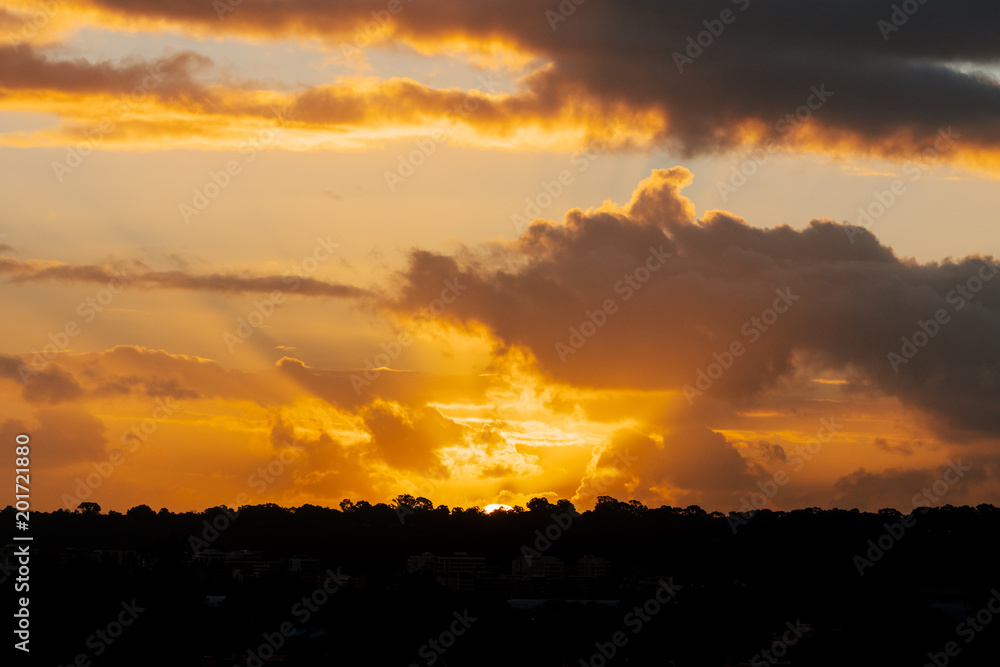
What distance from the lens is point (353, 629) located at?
324 feet

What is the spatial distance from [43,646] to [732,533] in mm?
114815

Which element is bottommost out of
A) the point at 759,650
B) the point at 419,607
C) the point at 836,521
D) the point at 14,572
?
the point at 759,650

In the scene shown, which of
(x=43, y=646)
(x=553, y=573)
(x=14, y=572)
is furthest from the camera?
(x=553, y=573)

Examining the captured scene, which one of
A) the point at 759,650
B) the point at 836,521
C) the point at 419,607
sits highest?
the point at 836,521

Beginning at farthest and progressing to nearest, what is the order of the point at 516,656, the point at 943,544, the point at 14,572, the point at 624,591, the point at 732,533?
the point at 732,533 → the point at 943,544 → the point at 624,591 → the point at 14,572 → the point at 516,656

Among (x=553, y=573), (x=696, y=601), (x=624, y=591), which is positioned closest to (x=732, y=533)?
(x=553, y=573)

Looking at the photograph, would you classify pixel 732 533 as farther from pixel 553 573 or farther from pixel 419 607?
pixel 419 607

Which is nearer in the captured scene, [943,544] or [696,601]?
[696,601]

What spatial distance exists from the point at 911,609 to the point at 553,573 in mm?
73435

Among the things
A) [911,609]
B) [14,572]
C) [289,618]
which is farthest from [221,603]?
[911,609]

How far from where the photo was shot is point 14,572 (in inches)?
4085

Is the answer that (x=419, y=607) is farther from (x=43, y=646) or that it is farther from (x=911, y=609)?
(x=911, y=609)

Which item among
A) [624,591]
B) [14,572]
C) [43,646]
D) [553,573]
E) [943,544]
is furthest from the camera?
[553,573]

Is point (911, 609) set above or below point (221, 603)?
below
